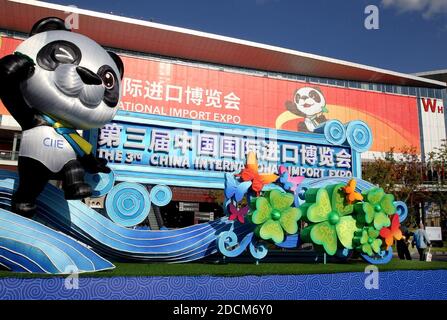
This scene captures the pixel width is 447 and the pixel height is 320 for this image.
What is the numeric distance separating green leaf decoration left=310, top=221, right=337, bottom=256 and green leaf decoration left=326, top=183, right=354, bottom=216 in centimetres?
45

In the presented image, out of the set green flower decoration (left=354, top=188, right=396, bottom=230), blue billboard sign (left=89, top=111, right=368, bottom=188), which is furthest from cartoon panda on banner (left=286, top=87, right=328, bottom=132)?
green flower decoration (left=354, top=188, right=396, bottom=230)

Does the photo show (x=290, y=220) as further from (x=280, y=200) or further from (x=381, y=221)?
(x=381, y=221)

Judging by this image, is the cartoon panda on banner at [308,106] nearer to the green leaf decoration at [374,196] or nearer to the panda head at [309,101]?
the panda head at [309,101]

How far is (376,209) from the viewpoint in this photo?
313 inches

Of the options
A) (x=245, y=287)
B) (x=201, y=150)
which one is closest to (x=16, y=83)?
(x=201, y=150)

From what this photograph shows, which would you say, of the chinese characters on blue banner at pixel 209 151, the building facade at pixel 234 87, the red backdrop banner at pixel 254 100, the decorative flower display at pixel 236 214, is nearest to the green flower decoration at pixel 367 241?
the chinese characters on blue banner at pixel 209 151

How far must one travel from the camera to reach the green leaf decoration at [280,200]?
7297mm

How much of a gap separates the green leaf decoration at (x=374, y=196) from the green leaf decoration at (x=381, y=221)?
25 cm
